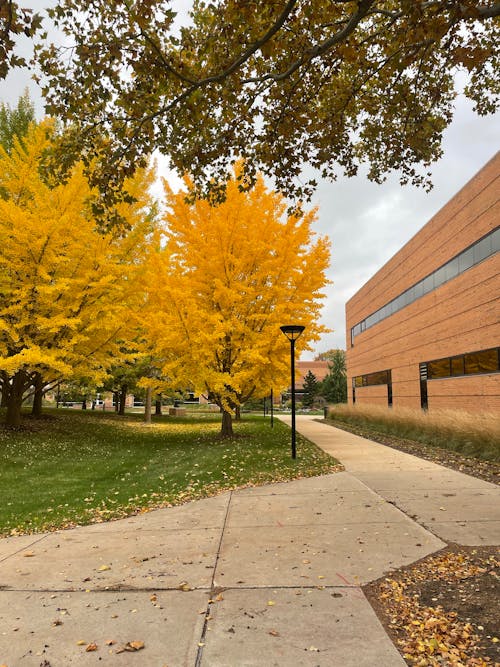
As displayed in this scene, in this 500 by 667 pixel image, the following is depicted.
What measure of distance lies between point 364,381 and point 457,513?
111 ft

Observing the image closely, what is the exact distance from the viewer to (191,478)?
8.73 meters

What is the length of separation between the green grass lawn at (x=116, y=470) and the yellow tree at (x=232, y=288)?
200 cm

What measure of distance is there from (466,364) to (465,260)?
4490 millimetres

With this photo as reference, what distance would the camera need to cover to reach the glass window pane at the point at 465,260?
19.5 m

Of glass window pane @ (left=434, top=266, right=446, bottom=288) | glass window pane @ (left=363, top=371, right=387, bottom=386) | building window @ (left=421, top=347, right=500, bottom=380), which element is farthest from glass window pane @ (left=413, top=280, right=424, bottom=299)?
glass window pane @ (left=363, top=371, right=387, bottom=386)

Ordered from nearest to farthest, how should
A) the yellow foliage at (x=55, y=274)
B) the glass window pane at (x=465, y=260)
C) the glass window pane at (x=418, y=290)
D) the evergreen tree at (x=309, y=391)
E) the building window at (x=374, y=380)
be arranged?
1. the yellow foliage at (x=55, y=274)
2. the glass window pane at (x=465, y=260)
3. the glass window pane at (x=418, y=290)
4. the building window at (x=374, y=380)
5. the evergreen tree at (x=309, y=391)

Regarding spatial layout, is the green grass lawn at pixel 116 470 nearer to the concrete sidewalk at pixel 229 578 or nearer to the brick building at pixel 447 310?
the concrete sidewalk at pixel 229 578

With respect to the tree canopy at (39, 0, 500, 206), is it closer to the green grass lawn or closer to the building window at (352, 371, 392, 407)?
the green grass lawn

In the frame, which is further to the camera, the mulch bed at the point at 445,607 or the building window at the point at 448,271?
the building window at the point at 448,271

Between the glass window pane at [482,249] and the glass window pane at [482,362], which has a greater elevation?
the glass window pane at [482,249]

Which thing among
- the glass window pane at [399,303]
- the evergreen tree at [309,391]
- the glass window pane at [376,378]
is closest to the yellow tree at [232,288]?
the glass window pane at [399,303]

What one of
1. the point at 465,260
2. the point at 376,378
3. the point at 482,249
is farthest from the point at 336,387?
the point at 482,249

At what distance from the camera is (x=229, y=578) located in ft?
12.7

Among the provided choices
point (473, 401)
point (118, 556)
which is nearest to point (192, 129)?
point (118, 556)
